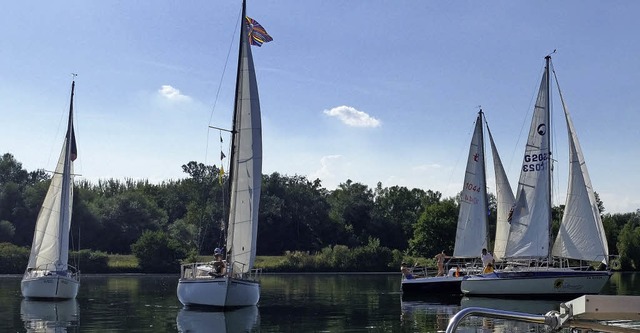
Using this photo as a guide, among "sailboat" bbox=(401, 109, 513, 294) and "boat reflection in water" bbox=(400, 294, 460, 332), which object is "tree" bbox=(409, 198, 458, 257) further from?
"boat reflection in water" bbox=(400, 294, 460, 332)

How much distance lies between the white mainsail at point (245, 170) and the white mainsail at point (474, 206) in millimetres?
17267

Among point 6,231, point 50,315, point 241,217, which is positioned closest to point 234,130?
point 241,217

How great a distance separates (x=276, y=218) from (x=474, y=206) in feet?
202

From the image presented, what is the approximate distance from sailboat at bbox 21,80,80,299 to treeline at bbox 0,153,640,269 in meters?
42.8

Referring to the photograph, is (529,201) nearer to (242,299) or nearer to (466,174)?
(466,174)

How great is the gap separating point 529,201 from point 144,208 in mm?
73799

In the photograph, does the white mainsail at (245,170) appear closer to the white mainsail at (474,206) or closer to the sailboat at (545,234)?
the sailboat at (545,234)

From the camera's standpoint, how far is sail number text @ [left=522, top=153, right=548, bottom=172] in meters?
41.8

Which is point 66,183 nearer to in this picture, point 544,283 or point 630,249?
point 544,283

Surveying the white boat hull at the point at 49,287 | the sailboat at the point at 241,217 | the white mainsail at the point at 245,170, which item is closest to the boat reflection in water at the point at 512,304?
the sailboat at the point at 241,217

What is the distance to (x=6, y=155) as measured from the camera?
124 m

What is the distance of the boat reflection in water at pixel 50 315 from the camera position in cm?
2552

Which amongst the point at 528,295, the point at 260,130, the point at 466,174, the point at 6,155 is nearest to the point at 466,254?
the point at 466,174

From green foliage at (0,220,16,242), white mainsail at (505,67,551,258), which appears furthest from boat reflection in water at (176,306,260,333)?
green foliage at (0,220,16,242)
